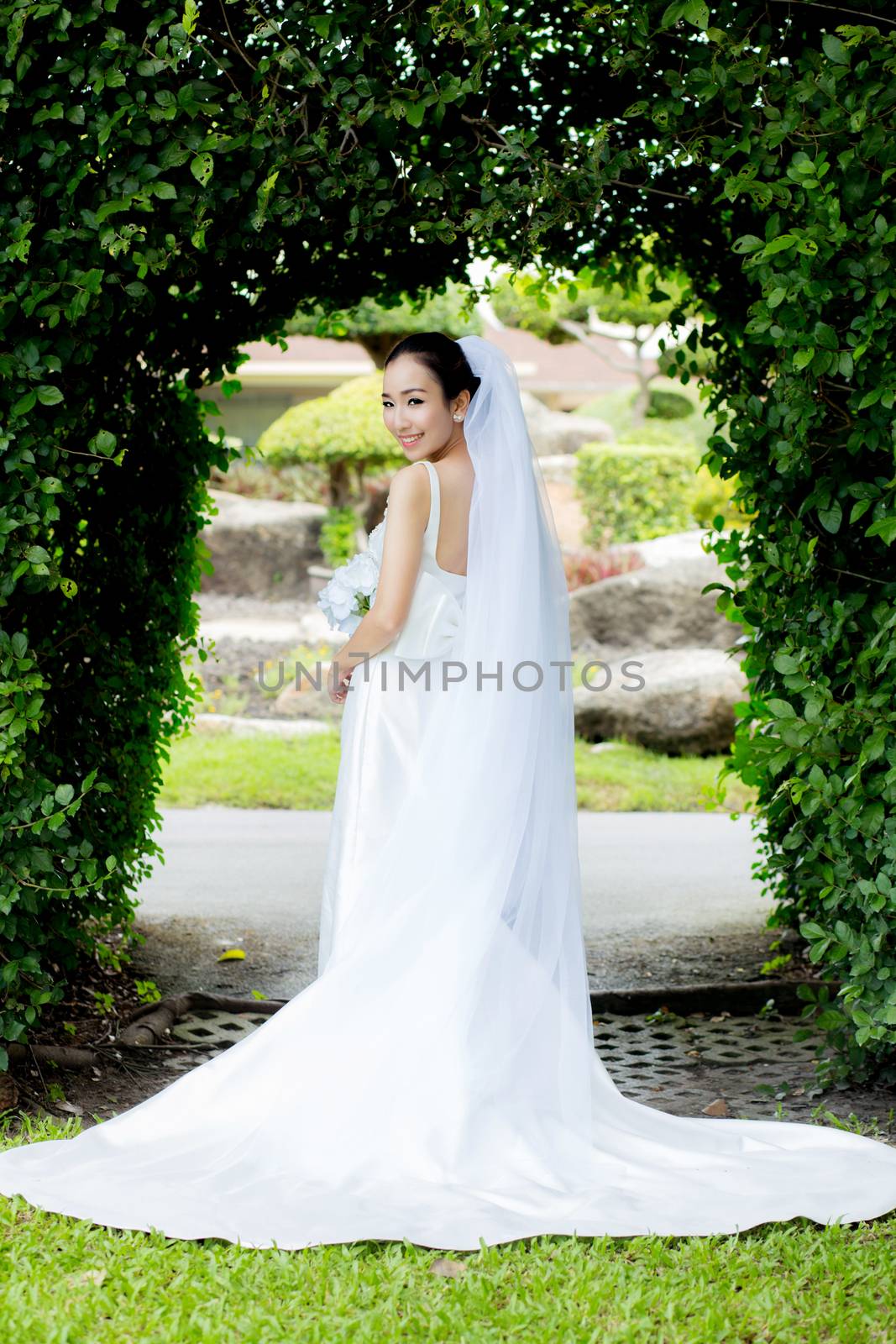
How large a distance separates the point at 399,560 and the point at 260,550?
1389cm

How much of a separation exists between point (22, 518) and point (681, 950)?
12.5 feet

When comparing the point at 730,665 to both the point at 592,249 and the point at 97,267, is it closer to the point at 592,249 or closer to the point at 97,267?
the point at 592,249

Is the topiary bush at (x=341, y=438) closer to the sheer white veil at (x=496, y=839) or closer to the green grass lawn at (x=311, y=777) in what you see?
the green grass lawn at (x=311, y=777)

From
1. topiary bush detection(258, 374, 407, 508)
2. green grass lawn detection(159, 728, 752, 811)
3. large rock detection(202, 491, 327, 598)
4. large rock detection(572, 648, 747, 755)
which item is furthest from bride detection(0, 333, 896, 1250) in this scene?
large rock detection(202, 491, 327, 598)

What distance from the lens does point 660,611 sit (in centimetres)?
1349

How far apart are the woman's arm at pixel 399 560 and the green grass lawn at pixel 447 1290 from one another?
1.63m

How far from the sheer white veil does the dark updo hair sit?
0.15 feet

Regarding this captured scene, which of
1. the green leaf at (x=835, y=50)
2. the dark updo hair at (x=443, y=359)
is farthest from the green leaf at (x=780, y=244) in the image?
the dark updo hair at (x=443, y=359)

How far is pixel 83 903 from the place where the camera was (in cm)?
451

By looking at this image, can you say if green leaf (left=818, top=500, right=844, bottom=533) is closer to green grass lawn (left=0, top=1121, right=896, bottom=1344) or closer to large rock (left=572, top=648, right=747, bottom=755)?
green grass lawn (left=0, top=1121, right=896, bottom=1344)

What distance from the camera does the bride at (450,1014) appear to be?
125 inches

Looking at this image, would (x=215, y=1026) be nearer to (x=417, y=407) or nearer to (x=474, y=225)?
(x=417, y=407)

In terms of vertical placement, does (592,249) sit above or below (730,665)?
above

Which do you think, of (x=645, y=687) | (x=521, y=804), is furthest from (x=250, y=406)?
(x=521, y=804)
